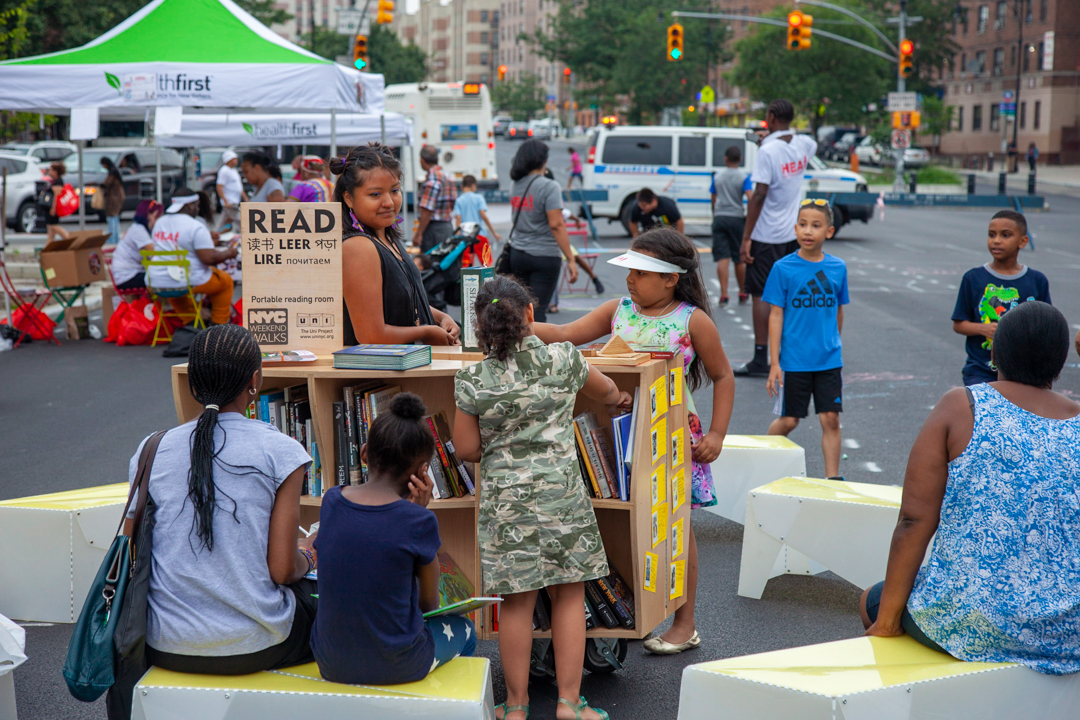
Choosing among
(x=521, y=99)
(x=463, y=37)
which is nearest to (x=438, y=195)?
(x=521, y=99)

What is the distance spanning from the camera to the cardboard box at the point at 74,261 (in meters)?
10.9

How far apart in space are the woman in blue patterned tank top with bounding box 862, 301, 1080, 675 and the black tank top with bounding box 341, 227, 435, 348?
6.85 ft

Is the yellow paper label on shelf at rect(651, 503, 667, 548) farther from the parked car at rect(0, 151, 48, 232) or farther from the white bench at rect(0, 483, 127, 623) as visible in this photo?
the parked car at rect(0, 151, 48, 232)

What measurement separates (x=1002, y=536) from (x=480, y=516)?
1.59 m

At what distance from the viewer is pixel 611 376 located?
3.81 metres

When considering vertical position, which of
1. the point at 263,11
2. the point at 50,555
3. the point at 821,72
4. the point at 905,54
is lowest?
the point at 50,555

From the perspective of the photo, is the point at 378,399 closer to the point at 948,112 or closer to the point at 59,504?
the point at 59,504

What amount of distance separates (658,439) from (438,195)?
9.20m

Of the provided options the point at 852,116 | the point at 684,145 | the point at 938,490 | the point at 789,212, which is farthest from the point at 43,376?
the point at 852,116

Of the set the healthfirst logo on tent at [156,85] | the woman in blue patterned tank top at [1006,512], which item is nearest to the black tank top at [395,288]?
the woman in blue patterned tank top at [1006,512]

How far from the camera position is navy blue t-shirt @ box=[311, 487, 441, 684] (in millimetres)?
2896

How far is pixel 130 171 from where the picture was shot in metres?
26.8

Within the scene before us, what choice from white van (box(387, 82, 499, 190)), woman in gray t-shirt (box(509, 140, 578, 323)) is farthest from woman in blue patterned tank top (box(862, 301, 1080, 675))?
white van (box(387, 82, 499, 190))

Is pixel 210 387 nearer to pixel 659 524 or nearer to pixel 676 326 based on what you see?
pixel 659 524
